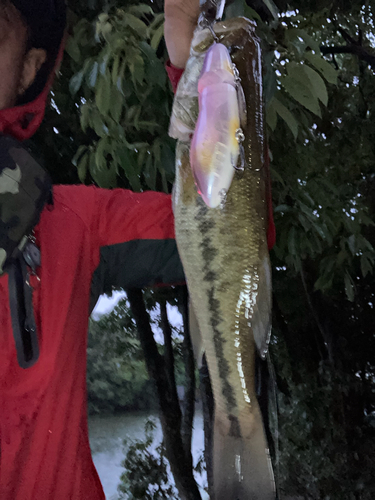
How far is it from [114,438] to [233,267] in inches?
24.7

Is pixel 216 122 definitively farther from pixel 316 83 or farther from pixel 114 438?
pixel 114 438

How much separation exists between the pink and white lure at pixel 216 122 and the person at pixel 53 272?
0.40ft

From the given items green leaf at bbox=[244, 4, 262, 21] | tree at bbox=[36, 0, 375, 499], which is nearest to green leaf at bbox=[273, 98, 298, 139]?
tree at bbox=[36, 0, 375, 499]

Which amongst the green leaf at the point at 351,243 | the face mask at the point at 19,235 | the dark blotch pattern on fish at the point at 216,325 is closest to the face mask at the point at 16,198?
the face mask at the point at 19,235

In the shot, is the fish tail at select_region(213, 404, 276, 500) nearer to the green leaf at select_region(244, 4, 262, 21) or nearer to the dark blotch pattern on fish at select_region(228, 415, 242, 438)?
the dark blotch pattern on fish at select_region(228, 415, 242, 438)

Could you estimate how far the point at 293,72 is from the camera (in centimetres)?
60

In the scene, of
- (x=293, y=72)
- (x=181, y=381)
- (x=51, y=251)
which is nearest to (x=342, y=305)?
(x=181, y=381)

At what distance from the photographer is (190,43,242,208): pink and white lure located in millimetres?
377

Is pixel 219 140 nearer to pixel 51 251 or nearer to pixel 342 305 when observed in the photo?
pixel 51 251

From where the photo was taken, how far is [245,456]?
17.7 inches

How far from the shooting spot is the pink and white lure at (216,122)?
377 mm

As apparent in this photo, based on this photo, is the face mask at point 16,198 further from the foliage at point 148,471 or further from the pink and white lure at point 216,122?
the foliage at point 148,471

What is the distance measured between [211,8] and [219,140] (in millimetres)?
177

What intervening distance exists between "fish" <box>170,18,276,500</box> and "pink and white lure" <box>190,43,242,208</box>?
1.6 inches
